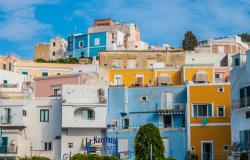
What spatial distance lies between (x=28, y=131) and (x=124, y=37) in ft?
132

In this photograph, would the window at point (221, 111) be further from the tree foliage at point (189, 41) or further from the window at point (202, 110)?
the tree foliage at point (189, 41)

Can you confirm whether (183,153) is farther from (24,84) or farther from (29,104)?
(24,84)

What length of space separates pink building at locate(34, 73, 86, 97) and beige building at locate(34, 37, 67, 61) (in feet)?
115

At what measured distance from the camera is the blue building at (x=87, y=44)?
9025 centimetres

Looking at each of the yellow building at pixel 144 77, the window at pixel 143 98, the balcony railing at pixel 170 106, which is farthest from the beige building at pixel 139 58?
the balcony railing at pixel 170 106

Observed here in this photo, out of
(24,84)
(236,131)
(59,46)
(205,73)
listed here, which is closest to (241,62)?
(236,131)

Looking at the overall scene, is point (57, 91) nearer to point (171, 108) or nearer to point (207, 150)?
point (171, 108)

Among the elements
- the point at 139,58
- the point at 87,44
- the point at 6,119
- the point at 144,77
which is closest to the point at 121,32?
the point at 87,44

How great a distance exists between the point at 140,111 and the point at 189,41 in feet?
120

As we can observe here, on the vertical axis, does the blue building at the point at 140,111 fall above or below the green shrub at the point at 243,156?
above

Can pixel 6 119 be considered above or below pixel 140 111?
below

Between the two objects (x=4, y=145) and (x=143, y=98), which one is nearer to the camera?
(x=4, y=145)

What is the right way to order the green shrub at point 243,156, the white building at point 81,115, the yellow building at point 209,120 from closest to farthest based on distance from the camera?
the green shrub at point 243,156, the yellow building at point 209,120, the white building at point 81,115

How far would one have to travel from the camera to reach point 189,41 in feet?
304
